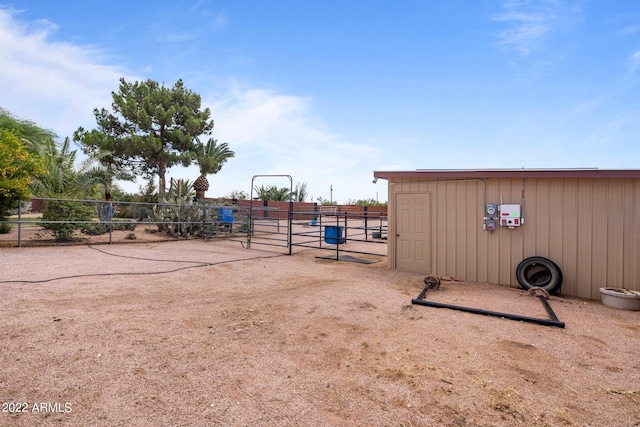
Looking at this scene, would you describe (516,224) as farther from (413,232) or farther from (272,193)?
(272,193)

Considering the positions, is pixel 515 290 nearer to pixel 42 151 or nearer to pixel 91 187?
pixel 91 187

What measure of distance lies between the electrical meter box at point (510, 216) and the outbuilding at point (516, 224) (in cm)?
1

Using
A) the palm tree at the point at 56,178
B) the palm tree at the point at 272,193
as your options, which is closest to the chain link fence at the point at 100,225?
the palm tree at the point at 56,178

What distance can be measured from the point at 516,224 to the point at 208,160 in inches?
715

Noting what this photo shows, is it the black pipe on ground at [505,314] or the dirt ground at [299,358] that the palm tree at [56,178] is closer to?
the dirt ground at [299,358]

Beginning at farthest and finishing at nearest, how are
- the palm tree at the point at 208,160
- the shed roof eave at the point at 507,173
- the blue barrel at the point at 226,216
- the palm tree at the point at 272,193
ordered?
the palm tree at the point at 272,193 → the palm tree at the point at 208,160 → the blue barrel at the point at 226,216 → the shed roof eave at the point at 507,173

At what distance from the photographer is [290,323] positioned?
348cm

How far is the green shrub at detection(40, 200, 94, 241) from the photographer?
9.25 meters

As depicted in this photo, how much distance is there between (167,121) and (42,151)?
614 cm

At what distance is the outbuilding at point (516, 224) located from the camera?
16.6ft

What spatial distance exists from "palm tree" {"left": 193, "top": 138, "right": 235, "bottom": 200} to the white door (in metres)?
16.1

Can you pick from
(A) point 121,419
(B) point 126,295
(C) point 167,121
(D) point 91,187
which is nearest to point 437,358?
(A) point 121,419

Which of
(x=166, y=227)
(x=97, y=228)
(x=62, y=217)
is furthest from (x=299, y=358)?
(x=97, y=228)

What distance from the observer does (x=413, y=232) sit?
22.2ft
